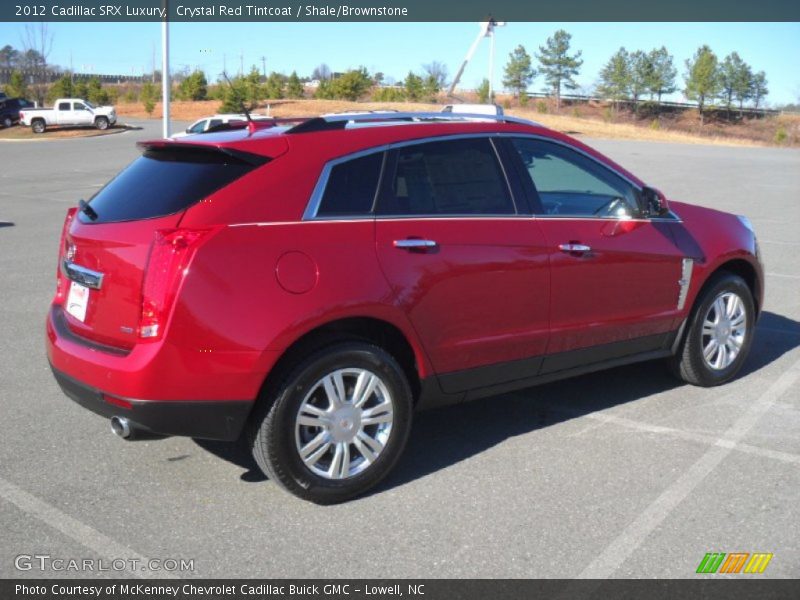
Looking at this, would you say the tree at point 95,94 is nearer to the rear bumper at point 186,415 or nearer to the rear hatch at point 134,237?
the rear hatch at point 134,237

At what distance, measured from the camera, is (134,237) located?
396cm

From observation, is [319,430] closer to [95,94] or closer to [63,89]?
[95,94]

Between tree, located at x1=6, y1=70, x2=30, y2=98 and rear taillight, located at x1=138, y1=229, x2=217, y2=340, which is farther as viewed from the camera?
tree, located at x1=6, y1=70, x2=30, y2=98

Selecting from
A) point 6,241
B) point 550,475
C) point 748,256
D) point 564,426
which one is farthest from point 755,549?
point 6,241

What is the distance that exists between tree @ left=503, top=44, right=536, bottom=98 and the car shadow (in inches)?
4027

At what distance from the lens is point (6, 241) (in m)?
11.8

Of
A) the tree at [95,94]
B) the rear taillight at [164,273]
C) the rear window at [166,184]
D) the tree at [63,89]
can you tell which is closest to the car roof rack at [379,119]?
the rear window at [166,184]

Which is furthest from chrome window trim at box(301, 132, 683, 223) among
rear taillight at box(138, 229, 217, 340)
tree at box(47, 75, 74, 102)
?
tree at box(47, 75, 74, 102)

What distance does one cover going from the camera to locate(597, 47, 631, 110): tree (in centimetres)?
10550

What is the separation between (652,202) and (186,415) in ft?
10.3

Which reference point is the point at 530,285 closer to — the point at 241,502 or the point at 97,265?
the point at 241,502

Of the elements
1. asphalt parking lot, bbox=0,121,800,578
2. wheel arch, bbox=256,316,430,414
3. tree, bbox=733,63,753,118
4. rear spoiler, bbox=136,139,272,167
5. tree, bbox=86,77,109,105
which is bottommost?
asphalt parking lot, bbox=0,121,800,578

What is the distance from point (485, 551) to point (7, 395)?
3.37 m

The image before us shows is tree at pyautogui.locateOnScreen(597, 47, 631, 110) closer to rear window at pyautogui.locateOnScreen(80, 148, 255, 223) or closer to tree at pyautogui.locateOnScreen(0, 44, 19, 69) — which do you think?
tree at pyautogui.locateOnScreen(0, 44, 19, 69)
